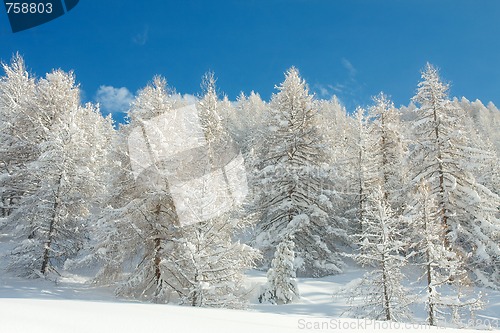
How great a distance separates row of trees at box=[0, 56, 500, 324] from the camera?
13461 mm

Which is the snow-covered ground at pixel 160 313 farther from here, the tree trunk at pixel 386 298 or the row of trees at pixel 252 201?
the tree trunk at pixel 386 298

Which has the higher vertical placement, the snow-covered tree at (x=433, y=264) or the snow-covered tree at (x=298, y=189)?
the snow-covered tree at (x=298, y=189)

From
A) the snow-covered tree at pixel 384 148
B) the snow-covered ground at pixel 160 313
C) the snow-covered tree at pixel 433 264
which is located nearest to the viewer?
the snow-covered ground at pixel 160 313

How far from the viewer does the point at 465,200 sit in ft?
68.1

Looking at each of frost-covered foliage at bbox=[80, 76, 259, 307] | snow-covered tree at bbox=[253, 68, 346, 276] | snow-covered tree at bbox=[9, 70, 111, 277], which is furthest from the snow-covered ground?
snow-covered tree at bbox=[253, 68, 346, 276]

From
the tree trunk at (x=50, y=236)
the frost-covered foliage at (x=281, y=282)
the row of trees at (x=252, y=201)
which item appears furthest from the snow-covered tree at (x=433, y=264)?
the tree trunk at (x=50, y=236)

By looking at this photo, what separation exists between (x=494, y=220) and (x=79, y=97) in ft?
86.5

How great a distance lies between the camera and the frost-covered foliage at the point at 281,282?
1507 centimetres

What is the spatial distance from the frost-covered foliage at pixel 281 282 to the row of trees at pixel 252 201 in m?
0.06

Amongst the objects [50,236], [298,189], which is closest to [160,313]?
[50,236]

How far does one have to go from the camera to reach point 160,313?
5520 mm

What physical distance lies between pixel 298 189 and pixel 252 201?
3.01 m

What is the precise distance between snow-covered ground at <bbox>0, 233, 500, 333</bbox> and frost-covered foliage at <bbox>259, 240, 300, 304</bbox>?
1.50 ft

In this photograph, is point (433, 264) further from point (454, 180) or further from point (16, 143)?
point (16, 143)
